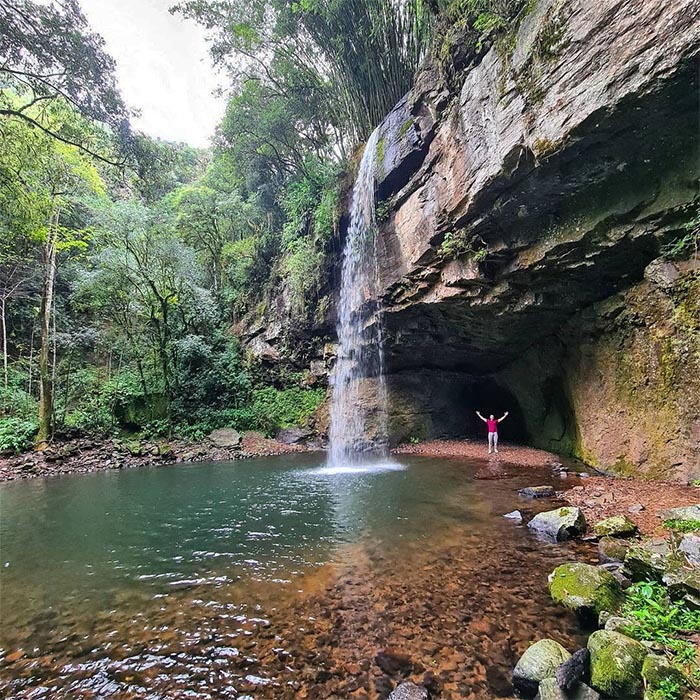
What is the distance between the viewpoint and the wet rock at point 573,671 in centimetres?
221

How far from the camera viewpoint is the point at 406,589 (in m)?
3.67

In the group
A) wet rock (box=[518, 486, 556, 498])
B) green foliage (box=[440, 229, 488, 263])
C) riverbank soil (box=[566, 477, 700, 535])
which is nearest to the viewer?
riverbank soil (box=[566, 477, 700, 535])

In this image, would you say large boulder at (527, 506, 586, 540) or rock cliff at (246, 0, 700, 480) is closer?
large boulder at (527, 506, 586, 540)

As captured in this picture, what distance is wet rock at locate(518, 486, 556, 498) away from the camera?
648 cm

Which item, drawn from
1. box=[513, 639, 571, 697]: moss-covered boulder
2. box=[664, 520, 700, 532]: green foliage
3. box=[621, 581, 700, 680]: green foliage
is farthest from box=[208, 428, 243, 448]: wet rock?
box=[621, 581, 700, 680]: green foliage

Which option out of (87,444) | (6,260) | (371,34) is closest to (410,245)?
(371,34)

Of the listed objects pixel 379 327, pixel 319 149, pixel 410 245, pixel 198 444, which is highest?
pixel 319 149

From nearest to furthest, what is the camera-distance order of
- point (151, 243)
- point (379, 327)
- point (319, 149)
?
point (379, 327)
point (151, 243)
point (319, 149)

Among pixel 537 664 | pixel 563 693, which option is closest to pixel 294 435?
pixel 537 664

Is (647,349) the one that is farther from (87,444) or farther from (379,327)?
(87,444)

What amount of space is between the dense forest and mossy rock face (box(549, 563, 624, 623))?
10.9m

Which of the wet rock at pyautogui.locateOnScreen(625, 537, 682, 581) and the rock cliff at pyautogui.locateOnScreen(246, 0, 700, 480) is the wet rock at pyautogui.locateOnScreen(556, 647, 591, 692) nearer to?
the wet rock at pyautogui.locateOnScreen(625, 537, 682, 581)

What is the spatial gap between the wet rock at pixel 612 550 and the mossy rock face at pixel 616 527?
0.18 m

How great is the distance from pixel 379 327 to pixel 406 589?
9720 millimetres
